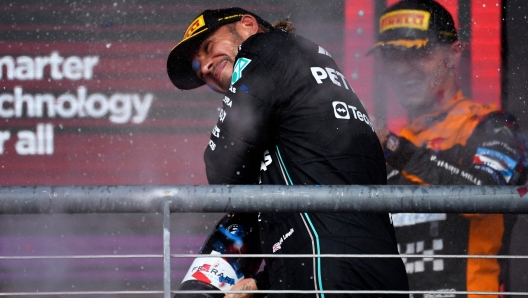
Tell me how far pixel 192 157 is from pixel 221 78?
1536 mm

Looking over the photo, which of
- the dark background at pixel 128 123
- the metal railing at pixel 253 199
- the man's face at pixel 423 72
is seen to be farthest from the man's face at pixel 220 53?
the dark background at pixel 128 123

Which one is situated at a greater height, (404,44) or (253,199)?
(404,44)

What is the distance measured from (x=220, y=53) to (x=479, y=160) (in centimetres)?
134

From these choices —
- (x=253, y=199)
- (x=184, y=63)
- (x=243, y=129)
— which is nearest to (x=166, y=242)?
(x=253, y=199)

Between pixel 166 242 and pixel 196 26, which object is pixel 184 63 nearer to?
pixel 196 26

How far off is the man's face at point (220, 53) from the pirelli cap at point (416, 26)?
126cm

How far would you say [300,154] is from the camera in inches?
87.1

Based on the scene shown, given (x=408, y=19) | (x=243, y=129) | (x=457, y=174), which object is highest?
(x=408, y=19)

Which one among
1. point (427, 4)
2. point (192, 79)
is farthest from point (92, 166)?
point (427, 4)

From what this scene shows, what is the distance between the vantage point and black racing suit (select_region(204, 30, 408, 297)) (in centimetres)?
210

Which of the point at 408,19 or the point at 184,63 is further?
the point at 408,19

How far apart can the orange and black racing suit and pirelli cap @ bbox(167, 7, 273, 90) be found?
1206mm

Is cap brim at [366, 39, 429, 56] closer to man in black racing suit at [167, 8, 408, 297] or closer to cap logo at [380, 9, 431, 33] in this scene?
cap logo at [380, 9, 431, 33]

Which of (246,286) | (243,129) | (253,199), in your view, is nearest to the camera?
(253,199)
